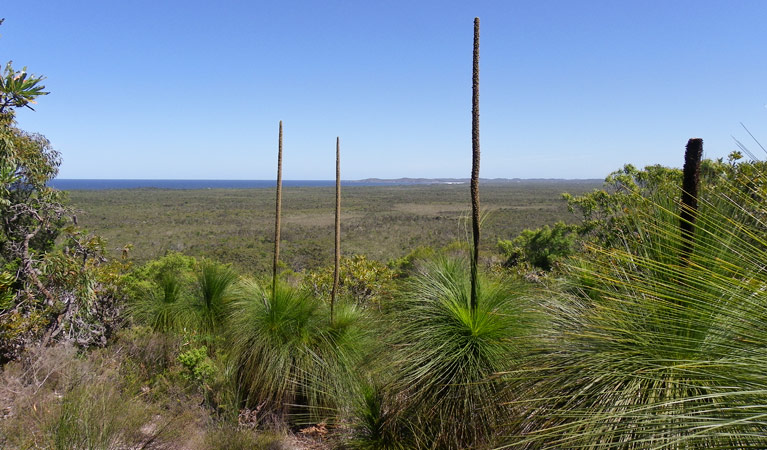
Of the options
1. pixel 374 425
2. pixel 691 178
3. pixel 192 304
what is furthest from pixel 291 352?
pixel 691 178

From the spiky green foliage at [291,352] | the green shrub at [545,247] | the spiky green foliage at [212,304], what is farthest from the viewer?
the green shrub at [545,247]

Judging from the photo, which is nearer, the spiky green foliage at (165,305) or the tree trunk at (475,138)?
the tree trunk at (475,138)

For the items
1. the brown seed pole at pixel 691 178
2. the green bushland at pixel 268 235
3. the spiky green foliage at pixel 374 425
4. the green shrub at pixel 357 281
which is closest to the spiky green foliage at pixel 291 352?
the spiky green foliage at pixel 374 425

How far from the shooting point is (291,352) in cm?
441

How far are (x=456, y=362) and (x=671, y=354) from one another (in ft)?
4.06

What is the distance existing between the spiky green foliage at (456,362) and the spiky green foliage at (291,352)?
1427 mm

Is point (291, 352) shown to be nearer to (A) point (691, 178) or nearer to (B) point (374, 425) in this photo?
(B) point (374, 425)

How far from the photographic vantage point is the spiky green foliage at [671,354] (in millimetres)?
1359

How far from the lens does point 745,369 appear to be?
1361mm

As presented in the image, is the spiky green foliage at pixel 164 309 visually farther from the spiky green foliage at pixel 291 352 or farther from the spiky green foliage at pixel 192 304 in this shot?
the spiky green foliage at pixel 291 352

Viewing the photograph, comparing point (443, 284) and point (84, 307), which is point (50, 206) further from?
point (443, 284)

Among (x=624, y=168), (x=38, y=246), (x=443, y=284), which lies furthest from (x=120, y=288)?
(x=624, y=168)

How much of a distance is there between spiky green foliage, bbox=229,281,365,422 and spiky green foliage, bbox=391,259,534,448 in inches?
56.2

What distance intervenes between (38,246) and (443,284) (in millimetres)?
7318
